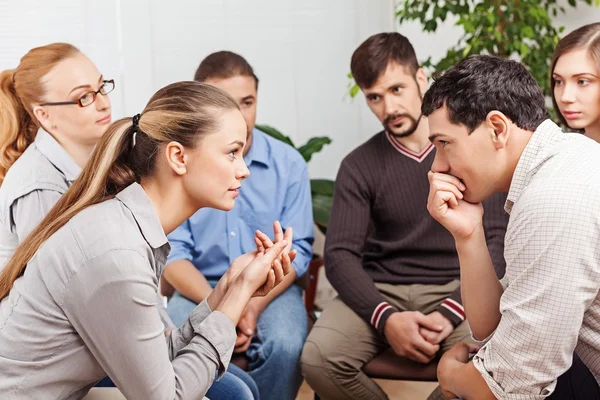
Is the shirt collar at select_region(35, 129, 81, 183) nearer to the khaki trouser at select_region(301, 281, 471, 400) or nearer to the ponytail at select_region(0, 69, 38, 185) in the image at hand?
the ponytail at select_region(0, 69, 38, 185)

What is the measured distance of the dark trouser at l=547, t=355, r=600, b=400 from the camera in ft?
5.07

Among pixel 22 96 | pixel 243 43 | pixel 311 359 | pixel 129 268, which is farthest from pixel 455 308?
pixel 243 43

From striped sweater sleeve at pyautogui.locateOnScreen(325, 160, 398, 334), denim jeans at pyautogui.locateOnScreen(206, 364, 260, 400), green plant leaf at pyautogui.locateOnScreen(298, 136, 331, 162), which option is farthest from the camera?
green plant leaf at pyautogui.locateOnScreen(298, 136, 331, 162)

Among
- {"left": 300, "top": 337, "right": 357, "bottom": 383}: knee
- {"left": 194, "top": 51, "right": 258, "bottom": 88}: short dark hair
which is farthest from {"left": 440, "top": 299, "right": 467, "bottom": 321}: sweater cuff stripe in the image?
{"left": 194, "top": 51, "right": 258, "bottom": 88}: short dark hair

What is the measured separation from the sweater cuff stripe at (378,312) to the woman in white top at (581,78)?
2.64 feet

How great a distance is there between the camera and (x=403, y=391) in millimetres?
3123

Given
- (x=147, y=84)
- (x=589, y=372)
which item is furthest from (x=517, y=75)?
(x=147, y=84)

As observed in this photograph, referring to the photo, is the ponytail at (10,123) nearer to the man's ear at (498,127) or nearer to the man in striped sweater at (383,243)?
the man in striped sweater at (383,243)

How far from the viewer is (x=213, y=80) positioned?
2652 millimetres

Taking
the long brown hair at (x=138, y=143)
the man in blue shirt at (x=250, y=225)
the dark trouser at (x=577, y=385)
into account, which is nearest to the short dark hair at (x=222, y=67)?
the man in blue shirt at (x=250, y=225)

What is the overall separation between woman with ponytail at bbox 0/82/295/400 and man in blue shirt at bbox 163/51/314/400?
0.70 metres

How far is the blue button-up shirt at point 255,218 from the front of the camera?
8.66 ft

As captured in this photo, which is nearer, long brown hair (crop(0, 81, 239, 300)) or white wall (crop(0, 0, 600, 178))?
long brown hair (crop(0, 81, 239, 300))

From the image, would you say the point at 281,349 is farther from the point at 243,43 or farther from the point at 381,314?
the point at 243,43
